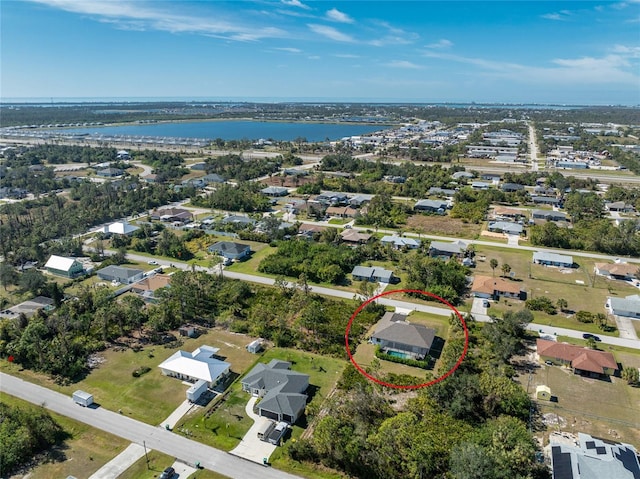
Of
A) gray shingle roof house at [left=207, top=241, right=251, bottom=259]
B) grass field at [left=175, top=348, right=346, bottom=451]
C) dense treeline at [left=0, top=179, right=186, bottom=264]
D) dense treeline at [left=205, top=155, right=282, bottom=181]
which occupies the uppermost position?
dense treeline at [left=205, top=155, right=282, bottom=181]

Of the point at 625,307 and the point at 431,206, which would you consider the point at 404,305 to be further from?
the point at 431,206

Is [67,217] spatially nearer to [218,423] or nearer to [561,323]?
[218,423]

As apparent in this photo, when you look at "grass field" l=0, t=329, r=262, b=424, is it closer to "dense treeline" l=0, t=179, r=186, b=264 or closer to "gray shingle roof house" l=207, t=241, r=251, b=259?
"gray shingle roof house" l=207, t=241, r=251, b=259

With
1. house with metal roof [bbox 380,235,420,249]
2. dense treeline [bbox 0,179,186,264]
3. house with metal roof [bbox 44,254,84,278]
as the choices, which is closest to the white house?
house with metal roof [bbox 44,254,84,278]

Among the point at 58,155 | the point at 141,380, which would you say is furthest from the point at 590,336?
the point at 58,155

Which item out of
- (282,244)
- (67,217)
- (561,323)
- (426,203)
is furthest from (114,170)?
(561,323)
